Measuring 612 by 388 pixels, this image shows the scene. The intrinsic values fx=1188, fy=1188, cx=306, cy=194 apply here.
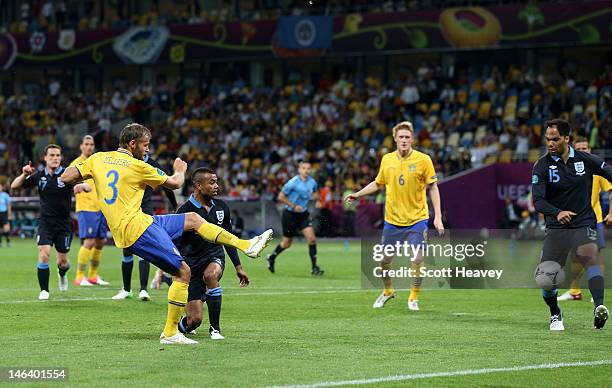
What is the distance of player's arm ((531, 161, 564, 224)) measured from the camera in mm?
12852

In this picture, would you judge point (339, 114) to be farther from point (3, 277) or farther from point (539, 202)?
point (539, 202)

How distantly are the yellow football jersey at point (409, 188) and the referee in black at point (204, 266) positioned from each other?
4056mm

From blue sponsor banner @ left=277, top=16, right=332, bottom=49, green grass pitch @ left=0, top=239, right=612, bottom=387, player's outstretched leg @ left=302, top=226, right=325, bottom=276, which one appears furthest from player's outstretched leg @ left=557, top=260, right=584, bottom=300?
blue sponsor banner @ left=277, top=16, right=332, bottom=49

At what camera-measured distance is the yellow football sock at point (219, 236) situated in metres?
11.6

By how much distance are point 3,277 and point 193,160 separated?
23.7 m

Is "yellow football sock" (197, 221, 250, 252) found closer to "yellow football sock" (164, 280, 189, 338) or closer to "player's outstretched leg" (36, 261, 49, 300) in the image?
"yellow football sock" (164, 280, 189, 338)

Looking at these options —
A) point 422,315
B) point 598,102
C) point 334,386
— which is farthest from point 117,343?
point 598,102

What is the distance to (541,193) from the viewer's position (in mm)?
13008

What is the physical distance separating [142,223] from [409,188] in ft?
17.3

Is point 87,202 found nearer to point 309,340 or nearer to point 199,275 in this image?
point 199,275

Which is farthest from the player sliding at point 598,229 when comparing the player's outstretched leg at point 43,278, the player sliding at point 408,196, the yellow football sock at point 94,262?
the yellow football sock at point 94,262

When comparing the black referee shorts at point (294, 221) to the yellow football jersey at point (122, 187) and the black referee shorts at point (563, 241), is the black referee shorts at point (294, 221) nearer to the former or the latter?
the black referee shorts at point (563, 241)

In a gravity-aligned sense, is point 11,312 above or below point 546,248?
below

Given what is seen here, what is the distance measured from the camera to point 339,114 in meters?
45.5
